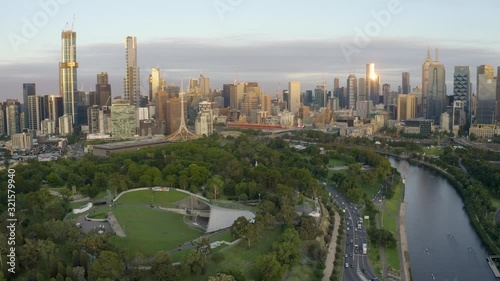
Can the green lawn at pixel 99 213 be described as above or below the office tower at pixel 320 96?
below

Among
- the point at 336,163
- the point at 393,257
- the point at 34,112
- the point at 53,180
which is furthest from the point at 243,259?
the point at 34,112

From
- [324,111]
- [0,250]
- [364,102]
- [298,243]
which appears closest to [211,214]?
[298,243]

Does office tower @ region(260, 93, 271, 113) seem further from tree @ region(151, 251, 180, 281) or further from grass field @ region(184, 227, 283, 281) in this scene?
tree @ region(151, 251, 180, 281)

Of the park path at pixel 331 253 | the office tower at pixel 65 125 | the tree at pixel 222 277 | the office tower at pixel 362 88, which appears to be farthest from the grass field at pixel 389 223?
the office tower at pixel 362 88

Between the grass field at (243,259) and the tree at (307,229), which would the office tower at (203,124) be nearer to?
the tree at (307,229)

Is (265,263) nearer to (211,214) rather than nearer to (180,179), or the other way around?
(211,214)

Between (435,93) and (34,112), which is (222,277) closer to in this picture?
(34,112)
